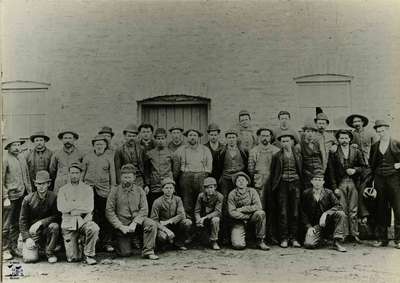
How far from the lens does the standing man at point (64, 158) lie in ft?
18.4

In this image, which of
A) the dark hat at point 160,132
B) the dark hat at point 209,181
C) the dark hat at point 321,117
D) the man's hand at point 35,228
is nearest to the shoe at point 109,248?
the man's hand at point 35,228

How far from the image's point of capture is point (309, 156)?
564 centimetres

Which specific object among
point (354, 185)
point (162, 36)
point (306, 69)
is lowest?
point (354, 185)

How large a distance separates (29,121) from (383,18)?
13.9 ft

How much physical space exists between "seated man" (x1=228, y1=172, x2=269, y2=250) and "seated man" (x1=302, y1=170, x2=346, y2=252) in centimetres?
50

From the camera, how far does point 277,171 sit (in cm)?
562

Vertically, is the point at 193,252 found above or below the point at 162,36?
below

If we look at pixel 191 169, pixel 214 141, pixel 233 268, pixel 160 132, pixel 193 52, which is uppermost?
pixel 193 52

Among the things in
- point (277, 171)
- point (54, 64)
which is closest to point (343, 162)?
point (277, 171)

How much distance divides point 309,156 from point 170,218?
5.64 ft

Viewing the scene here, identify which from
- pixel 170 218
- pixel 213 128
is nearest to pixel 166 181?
pixel 170 218

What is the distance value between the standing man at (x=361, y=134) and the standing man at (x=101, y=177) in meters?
2.78

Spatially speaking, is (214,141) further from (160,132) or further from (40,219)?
(40,219)

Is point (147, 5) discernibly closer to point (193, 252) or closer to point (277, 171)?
point (277, 171)
